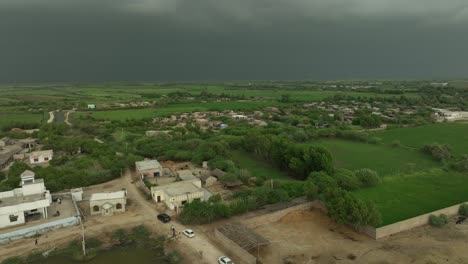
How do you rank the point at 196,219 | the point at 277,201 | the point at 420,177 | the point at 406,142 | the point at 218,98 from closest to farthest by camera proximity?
1. the point at 196,219
2. the point at 277,201
3. the point at 420,177
4. the point at 406,142
5. the point at 218,98

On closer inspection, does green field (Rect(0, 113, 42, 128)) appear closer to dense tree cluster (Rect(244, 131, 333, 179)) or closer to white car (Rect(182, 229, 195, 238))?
dense tree cluster (Rect(244, 131, 333, 179))

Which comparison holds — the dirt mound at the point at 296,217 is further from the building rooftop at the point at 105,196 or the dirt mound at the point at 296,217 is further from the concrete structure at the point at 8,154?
the concrete structure at the point at 8,154

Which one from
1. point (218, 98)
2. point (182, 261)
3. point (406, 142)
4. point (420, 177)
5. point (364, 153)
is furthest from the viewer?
point (218, 98)

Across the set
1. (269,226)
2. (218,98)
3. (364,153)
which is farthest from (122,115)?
(269,226)

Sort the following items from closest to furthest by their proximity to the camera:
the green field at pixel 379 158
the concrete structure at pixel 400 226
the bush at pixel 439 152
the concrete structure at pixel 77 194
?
the concrete structure at pixel 400 226 → the concrete structure at pixel 77 194 → the green field at pixel 379 158 → the bush at pixel 439 152

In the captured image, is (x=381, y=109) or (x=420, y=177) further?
(x=381, y=109)

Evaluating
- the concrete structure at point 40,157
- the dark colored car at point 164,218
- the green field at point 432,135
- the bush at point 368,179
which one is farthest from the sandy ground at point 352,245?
the concrete structure at point 40,157

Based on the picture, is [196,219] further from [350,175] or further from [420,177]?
[420,177]
